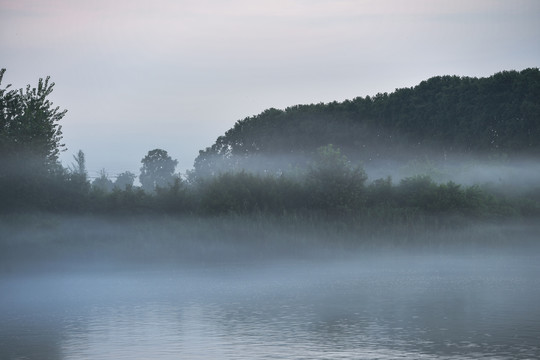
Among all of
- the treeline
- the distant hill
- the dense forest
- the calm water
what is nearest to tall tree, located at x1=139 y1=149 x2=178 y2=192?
the distant hill

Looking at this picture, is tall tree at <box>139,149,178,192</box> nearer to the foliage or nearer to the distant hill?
the distant hill

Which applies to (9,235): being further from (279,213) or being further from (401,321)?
(401,321)

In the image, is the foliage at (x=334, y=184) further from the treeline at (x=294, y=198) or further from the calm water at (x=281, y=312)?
the calm water at (x=281, y=312)

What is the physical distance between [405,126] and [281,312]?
2364 inches

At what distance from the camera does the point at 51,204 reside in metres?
52.1

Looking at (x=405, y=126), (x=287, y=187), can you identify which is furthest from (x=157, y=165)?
(x=287, y=187)

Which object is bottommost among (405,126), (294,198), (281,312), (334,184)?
(281,312)

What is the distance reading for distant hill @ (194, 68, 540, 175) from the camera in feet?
253

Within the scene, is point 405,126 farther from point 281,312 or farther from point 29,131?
point 281,312

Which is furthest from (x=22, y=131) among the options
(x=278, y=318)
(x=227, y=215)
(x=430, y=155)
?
(x=430, y=155)

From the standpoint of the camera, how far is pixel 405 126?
86.8m

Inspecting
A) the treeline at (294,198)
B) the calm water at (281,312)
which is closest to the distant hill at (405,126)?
the treeline at (294,198)

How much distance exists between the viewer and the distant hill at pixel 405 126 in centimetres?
7712

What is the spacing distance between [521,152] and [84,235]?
140 ft
